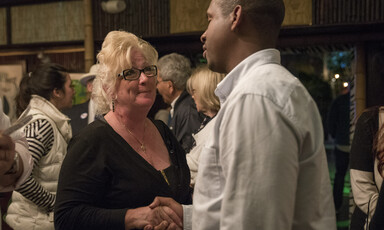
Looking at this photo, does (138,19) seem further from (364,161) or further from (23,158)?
(23,158)

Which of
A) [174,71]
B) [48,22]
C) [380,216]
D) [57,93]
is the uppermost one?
[48,22]

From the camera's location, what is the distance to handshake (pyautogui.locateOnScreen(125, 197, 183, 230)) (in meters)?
1.80

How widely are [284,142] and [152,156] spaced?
103cm

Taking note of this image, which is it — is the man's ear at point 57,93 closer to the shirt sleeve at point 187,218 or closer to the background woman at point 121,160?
the background woman at point 121,160

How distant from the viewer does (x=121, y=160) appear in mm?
1890

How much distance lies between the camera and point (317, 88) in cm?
470

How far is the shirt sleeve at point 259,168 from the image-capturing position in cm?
114

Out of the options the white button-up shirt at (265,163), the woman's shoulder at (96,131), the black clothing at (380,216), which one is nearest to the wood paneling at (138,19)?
the woman's shoulder at (96,131)

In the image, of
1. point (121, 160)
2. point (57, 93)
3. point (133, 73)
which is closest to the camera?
point (121, 160)

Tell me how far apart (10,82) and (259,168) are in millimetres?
4974

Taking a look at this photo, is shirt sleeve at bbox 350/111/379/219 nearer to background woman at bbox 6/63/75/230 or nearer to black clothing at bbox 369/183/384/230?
black clothing at bbox 369/183/384/230

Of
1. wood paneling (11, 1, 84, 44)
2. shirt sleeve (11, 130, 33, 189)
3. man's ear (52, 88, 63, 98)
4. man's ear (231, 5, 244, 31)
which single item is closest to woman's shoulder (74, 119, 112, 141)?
shirt sleeve (11, 130, 33, 189)

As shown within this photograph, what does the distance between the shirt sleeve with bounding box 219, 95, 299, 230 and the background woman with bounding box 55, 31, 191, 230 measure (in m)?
0.72

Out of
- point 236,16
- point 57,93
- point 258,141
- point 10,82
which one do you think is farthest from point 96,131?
point 10,82
